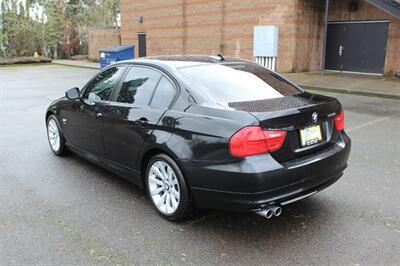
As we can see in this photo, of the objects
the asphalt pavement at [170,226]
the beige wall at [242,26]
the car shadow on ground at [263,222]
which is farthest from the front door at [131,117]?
the beige wall at [242,26]

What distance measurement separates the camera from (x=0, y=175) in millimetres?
5203

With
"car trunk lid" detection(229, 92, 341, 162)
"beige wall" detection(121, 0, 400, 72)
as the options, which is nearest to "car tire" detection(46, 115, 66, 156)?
"car trunk lid" detection(229, 92, 341, 162)

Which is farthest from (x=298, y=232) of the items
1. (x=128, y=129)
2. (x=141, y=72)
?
(x=141, y=72)

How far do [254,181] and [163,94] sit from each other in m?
1.36

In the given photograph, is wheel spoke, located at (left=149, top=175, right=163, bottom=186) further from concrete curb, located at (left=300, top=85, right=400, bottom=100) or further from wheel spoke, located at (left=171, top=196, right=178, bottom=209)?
concrete curb, located at (left=300, top=85, right=400, bottom=100)

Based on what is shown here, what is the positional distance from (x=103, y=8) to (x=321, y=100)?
38463 millimetres

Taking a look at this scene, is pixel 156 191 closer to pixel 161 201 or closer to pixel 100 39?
pixel 161 201

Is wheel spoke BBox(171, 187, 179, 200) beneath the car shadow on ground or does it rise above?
above

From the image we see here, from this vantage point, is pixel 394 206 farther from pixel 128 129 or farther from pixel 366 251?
pixel 128 129

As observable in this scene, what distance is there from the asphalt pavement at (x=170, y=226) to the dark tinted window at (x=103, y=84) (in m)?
1.00

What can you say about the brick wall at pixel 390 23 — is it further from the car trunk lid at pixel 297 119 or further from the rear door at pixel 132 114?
the rear door at pixel 132 114

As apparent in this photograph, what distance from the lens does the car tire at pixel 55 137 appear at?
579cm

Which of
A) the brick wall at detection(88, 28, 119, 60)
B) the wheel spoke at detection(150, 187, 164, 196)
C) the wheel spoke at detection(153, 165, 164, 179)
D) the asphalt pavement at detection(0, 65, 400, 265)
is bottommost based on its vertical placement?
the asphalt pavement at detection(0, 65, 400, 265)

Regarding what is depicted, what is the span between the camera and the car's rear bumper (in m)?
3.19
